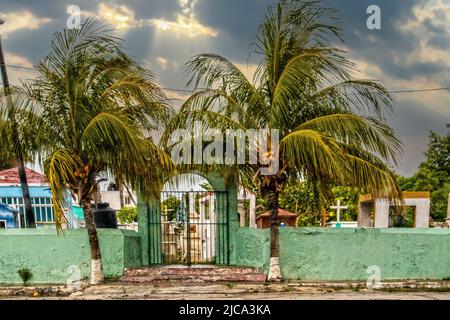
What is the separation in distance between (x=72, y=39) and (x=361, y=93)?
621cm

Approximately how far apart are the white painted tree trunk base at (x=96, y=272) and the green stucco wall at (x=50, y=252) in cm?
44

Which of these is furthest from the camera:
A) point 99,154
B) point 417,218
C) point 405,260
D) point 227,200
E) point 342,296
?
point 417,218

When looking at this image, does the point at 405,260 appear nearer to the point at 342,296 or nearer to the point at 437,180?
the point at 342,296

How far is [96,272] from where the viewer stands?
425 inches

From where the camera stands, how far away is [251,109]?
1073 cm

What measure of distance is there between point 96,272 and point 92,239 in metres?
0.71

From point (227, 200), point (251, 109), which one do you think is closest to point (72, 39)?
point (251, 109)

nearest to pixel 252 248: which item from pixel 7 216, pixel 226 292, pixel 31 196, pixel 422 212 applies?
pixel 226 292

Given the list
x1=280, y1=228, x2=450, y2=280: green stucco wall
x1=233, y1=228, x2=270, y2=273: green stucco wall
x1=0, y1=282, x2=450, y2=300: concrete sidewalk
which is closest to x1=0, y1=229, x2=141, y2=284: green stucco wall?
x1=0, y1=282, x2=450, y2=300: concrete sidewalk

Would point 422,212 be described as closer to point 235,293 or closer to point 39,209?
point 235,293

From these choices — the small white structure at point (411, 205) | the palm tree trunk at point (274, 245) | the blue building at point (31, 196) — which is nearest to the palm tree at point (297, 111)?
the palm tree trunk at point (274, 245)

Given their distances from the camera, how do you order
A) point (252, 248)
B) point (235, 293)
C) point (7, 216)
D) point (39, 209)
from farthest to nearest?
point (39, 209) < point (7, 216) < point (252, 248) < point (235, 293)

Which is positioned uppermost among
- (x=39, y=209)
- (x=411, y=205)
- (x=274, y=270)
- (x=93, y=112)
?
(x=93, y=112)

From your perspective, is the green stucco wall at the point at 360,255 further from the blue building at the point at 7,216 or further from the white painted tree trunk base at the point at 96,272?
the blue building at the point at 7,216
